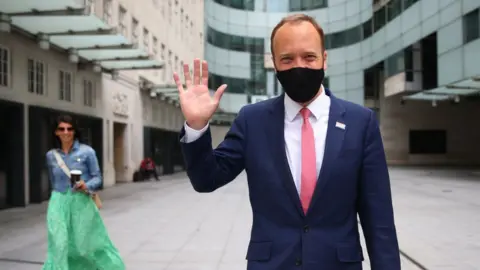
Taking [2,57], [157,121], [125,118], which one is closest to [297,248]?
[2,57]

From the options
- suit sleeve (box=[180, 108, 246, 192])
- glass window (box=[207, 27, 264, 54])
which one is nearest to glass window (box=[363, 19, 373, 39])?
glass window (box=[207, 27, 264, 54])

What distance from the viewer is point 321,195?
2.07 metres

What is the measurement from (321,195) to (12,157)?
40.4ft

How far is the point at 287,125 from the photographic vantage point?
89.0 inches

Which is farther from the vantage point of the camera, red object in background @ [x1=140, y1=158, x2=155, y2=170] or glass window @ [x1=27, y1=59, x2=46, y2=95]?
→ red object in background @ [x1=140, y1=158, x2=155, y2=170]

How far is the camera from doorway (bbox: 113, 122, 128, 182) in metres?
22.4

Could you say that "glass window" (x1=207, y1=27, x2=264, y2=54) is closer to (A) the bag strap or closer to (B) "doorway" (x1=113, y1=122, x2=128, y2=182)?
(B) "doorway" (x1=113, y1=122, x2=128, y2=182)

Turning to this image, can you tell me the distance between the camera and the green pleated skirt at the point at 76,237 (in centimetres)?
479

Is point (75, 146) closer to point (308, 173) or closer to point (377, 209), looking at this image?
point (308, 173)

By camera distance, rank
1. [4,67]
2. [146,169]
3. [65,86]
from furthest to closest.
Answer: [146,169], [65,86], [4,67]

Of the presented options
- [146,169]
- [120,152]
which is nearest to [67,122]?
[120,152]

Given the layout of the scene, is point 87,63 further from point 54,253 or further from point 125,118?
point 54,253

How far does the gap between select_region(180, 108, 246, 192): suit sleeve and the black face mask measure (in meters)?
0.29

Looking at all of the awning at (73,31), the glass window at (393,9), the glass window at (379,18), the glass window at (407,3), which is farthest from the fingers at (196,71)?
the glass window at (379,18)
